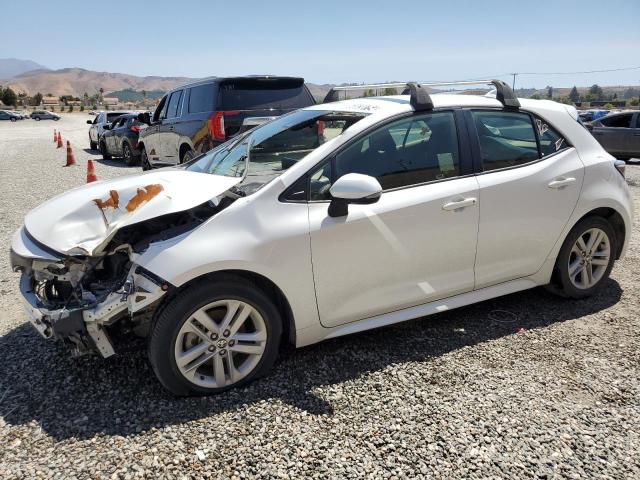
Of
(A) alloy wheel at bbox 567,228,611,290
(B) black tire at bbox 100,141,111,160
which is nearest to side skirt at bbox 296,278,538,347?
(A) alloy wheel at bbox 567,228,611,290

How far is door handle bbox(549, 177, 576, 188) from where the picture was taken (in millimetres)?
3841

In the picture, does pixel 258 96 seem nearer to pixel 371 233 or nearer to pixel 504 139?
pixel 504 139

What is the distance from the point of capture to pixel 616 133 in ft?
43.2

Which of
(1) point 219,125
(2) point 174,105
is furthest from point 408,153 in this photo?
(2) point 174,105

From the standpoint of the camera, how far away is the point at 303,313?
124 inches

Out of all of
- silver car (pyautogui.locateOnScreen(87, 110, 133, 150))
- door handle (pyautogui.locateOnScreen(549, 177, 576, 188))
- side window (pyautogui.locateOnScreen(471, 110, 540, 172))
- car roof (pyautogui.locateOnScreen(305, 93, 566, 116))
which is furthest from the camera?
silver car (pyautogui.locateOnScreen(87, 110, 133, 150))

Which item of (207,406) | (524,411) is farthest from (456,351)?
(207,406)

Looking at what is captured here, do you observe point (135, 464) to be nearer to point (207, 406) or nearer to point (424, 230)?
point (207, 406)

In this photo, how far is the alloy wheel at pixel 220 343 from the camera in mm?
2898

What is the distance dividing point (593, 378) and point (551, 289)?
47.5 inches

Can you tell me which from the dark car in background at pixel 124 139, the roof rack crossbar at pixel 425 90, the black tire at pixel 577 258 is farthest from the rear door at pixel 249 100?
the dark car in background at pixel 124 139

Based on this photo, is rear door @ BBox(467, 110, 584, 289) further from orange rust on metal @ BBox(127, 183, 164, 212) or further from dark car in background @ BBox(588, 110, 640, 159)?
dark car in background @ BBox(588, 110, 640, 159)

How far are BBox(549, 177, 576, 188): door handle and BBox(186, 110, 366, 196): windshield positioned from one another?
1.59 m

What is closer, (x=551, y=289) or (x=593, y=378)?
(x=593, y=378)
